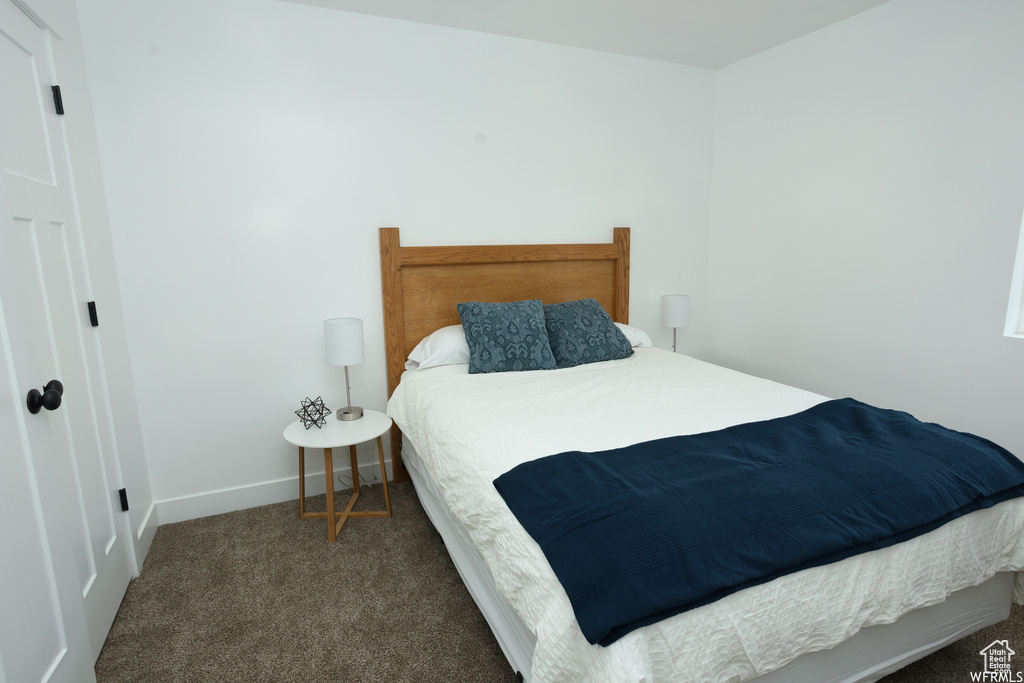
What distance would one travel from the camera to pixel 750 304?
369 centimetres

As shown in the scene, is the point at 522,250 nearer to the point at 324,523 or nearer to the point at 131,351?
the point at 324,523

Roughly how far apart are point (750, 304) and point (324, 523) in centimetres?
295

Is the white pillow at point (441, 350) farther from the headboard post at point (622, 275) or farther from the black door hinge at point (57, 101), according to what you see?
the black door hinge at point (57, 101)

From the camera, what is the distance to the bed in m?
1.22

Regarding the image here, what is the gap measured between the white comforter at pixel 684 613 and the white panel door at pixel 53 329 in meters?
1.18

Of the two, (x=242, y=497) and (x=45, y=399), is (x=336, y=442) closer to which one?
(x=242, y=497)

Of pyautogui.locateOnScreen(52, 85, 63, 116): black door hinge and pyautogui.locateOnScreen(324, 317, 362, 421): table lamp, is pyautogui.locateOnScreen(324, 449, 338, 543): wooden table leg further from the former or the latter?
pyautogui.locateOnScreen(52, 85, 63, 116): black door hinge

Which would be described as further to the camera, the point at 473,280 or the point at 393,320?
the point at 473,280

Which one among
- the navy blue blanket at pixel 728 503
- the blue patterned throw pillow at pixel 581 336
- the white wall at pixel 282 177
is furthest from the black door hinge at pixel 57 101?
the blue patterned throw pillow at pixel 581 336

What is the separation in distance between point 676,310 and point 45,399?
3.21 meters

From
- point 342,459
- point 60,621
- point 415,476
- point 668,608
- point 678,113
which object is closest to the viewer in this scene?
point 668,608

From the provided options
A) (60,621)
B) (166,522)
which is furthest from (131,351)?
(60,621)

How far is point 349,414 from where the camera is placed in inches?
108

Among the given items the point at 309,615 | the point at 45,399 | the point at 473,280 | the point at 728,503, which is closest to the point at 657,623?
the point at 728,503
